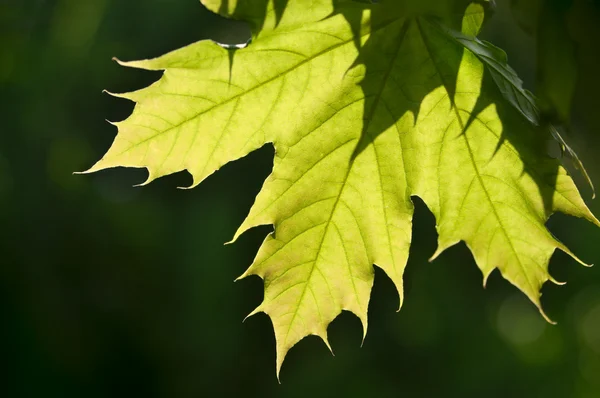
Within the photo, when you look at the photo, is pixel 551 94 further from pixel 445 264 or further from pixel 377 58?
pixel 445 264

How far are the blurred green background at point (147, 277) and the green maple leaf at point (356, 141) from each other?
8.37m

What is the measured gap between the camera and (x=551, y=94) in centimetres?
85

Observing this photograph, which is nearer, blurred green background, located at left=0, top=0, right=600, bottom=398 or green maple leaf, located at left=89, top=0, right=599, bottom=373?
green maple leaf, located at left=89, top=0, right=599, bottom=373

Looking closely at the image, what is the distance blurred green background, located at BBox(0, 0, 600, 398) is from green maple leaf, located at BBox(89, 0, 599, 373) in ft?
27.5

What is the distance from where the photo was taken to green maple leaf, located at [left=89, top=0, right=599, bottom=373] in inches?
38.5

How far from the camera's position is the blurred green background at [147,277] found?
988 cm

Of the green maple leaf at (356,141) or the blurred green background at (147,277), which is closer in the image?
the green maple leaf at (356,141)

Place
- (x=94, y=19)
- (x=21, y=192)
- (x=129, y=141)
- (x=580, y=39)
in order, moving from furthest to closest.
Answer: (x=94, y=19)
(x=21, y=192)
(x=129, y=141)
(x=580, y=39)

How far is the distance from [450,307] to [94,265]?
212 inches

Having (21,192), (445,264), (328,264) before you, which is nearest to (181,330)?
(21,192)

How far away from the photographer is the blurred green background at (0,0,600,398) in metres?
9.88

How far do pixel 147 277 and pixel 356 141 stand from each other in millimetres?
9815

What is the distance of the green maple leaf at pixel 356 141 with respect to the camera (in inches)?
38.5

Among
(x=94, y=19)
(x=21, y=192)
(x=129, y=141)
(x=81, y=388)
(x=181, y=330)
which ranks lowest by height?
(x=81, y=388)
